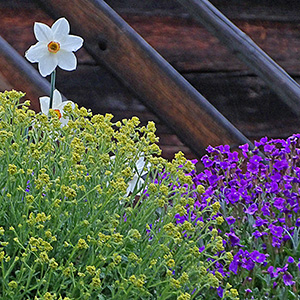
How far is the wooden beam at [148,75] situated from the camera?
6.28 ft

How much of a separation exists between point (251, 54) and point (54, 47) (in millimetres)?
720

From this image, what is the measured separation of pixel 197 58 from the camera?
9.18 feet

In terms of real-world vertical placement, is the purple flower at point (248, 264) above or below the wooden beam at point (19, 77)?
below

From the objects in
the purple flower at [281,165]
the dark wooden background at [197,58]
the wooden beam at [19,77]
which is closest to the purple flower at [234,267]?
the purple flower at [281,165]

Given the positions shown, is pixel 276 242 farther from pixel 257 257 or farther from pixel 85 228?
pixel 85 228

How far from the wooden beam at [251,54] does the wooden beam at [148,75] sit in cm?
19

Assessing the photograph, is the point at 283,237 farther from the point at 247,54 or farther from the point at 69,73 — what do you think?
the point at 69,73

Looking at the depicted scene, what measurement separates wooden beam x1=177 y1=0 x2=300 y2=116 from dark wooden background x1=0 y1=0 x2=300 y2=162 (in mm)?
714

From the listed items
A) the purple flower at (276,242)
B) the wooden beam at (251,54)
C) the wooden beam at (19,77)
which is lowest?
the purple flower at (276,242)

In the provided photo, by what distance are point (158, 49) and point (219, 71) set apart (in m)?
0.31

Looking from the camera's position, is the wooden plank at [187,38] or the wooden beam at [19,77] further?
the wooden plank at [187,38]

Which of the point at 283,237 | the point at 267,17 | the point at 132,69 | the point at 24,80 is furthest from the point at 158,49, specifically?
the point at 283,237

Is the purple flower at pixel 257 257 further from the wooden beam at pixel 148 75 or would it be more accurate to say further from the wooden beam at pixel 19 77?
the wooden beam at pixel 19 77

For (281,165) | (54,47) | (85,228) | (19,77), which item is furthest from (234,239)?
(19,77)
